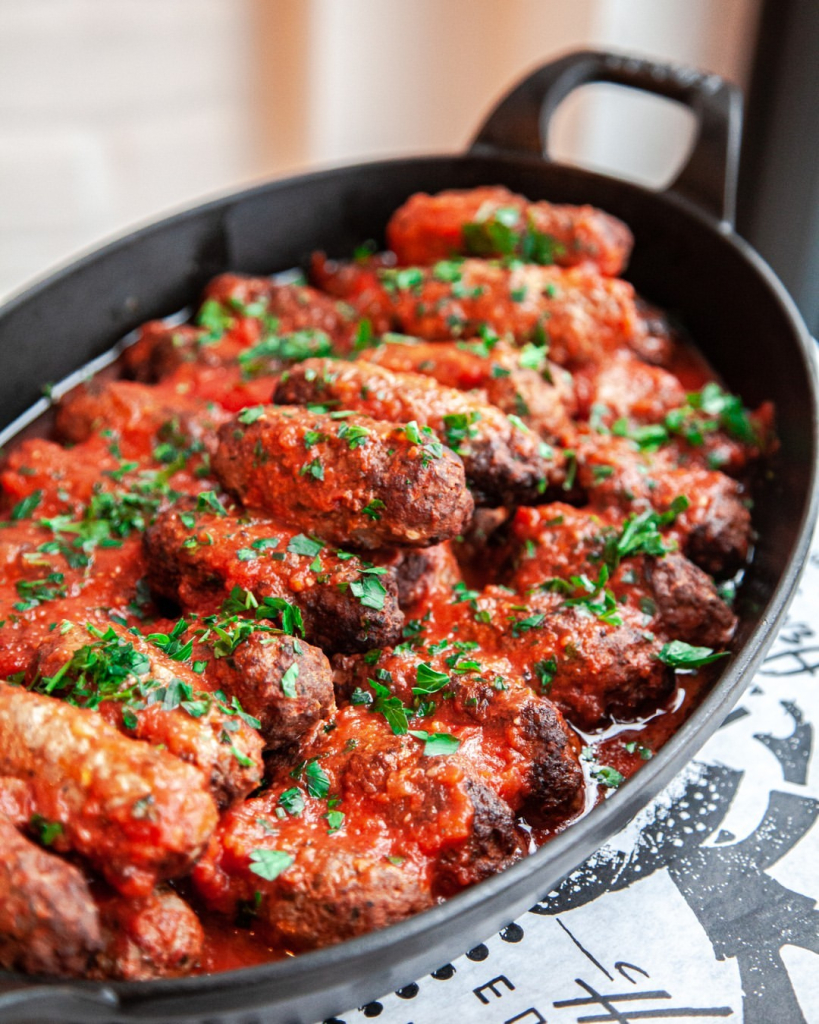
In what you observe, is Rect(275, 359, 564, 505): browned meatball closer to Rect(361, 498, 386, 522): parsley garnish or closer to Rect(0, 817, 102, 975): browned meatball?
Rect(361, 498, 386, 522): parsley garnish

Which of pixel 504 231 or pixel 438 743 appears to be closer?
pixel 438 743

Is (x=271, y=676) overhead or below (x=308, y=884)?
overhead

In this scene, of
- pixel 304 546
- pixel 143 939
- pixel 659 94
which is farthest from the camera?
pixel 659 94

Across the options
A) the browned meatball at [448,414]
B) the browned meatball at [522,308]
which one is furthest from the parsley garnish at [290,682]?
the browned meatball at [522,308]

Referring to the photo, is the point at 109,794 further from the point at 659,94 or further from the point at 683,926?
the point at 659,94

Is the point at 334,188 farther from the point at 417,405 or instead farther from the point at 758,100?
the point at 758,100

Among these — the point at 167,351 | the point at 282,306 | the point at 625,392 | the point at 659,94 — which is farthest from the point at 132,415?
the point at 659,94

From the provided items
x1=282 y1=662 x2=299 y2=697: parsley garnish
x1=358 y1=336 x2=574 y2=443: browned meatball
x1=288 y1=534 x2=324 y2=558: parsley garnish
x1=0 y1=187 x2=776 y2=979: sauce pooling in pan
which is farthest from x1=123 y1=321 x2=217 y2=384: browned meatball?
x1=282 y1=662 x2=299 y2=697: parsley garnish
